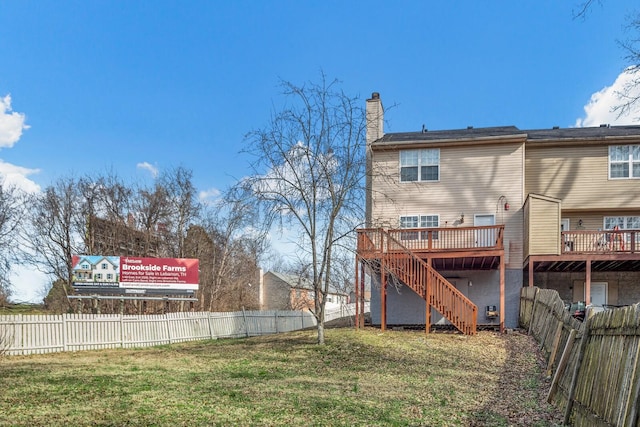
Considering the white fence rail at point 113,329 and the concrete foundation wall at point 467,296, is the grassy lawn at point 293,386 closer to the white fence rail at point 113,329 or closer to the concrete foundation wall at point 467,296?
the white fence rail at point 113,329

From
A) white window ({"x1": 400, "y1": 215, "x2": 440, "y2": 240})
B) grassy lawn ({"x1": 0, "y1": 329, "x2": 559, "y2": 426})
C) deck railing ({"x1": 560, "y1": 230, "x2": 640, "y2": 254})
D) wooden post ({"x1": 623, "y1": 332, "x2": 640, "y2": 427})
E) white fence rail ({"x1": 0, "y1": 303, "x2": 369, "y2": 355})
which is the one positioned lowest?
white fence rail ({"x1": 0, "y1": 303, "x2": 369, "y2": 355})

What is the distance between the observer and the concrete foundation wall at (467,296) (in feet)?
59.3

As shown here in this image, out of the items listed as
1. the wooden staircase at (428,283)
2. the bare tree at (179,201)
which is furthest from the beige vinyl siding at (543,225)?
the bare tree at (179,201)

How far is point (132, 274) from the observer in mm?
18922

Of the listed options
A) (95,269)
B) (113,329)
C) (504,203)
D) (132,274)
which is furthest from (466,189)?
(95,269)

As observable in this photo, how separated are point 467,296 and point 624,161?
313 inches

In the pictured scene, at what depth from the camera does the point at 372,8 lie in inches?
579

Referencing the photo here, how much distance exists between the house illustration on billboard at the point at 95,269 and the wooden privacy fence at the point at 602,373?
53.2 ft

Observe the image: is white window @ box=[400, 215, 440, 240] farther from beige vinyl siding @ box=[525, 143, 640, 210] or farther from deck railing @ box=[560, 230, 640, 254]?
deck railing @ box=[560, 230, 640, 254]

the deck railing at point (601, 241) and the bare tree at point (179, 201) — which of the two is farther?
the bare tree at point (179, 201)

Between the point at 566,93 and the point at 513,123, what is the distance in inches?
105

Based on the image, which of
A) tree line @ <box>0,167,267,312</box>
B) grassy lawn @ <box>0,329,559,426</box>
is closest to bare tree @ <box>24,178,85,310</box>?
tree line @ <box>0,167,267,312</box>

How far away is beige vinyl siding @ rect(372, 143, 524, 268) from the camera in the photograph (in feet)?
60.2

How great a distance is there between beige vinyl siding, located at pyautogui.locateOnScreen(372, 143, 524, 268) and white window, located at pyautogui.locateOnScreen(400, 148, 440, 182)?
184 millimetres
